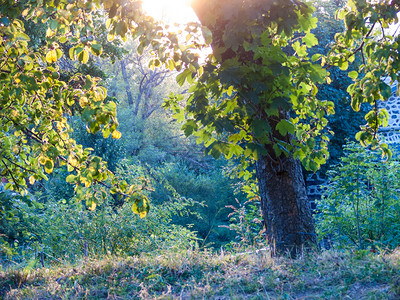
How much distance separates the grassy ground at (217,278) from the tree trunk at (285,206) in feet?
0.93

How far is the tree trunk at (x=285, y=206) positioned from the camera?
427cm

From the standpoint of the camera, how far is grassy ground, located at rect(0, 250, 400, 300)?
304cm

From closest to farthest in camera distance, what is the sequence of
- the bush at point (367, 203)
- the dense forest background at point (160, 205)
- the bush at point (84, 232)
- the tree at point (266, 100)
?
the tree at point (266, 100), the dense forest background at point (160, 205), the bush at point (367, 203), the bush at point (84, 232)

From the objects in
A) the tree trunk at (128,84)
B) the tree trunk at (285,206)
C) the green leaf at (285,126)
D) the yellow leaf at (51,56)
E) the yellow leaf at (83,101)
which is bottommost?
the tree trunk at (285,206)

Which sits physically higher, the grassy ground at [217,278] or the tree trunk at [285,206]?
the tree trunk at [285,206]

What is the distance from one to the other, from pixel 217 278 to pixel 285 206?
1099 millimetres

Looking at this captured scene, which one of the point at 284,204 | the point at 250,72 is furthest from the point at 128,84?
the point at 250,72

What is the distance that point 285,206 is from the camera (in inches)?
168

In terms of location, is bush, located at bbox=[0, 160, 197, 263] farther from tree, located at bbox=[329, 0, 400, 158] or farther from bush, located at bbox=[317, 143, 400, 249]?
tree, located at bbox=[329, 0, 400, 158]

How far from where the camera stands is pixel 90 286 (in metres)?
3.76

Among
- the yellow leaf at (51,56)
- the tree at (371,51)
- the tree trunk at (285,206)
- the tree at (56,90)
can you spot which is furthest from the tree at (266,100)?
the yellow leaf at (51,56)

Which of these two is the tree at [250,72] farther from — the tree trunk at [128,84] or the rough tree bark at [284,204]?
the tree trunk at [128,84]

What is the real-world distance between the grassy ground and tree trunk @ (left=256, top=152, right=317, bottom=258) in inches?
11.2

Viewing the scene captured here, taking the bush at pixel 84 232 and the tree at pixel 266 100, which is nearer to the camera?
the tree at pixel 266 100
